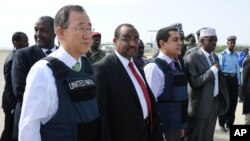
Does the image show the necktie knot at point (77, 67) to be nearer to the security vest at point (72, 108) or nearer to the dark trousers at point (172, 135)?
the security vest at point (72, 108)

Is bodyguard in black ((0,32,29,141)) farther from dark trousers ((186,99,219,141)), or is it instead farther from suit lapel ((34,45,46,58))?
dark trousers ((186,99,219,141))

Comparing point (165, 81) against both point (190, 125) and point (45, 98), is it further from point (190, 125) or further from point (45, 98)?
point (45, 98)

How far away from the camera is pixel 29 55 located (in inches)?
143

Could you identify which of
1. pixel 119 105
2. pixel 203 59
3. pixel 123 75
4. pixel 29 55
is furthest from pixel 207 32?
pixel 29 55

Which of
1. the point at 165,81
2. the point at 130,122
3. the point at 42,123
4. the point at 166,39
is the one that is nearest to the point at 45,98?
the point at 42,123

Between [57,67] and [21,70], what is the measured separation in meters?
1.41

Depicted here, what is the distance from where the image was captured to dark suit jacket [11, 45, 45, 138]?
3486 mm

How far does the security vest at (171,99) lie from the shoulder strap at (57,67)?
206cm

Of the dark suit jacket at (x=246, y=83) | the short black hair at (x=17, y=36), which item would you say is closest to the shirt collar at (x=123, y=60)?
the short black hair at (x=17, y=36)

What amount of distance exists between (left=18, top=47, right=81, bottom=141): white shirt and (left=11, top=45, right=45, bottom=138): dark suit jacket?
1.35 metres

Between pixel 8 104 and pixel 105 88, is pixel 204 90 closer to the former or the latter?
pixel 105 88

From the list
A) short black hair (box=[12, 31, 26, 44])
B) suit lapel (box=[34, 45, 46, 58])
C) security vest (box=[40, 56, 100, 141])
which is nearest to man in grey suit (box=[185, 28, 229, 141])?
suit lapel (box=[34, 45, 46, 58])

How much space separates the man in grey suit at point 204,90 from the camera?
519 cm

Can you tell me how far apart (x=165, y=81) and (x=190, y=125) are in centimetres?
149
